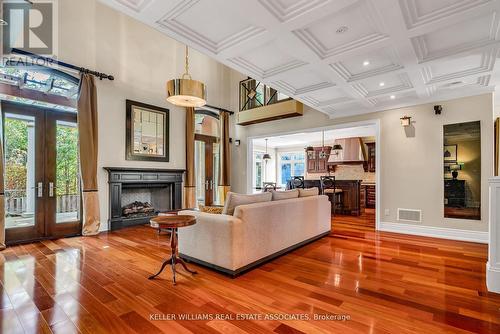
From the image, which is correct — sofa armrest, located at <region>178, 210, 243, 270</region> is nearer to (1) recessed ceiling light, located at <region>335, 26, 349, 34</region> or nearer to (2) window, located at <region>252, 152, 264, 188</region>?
(1) recessed ceiling light, located at <region>335, 26, 349, 34</region>

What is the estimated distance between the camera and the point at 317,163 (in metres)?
11.0

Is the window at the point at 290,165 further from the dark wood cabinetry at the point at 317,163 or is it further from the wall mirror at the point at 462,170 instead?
the wall mirror at the point at 462,170

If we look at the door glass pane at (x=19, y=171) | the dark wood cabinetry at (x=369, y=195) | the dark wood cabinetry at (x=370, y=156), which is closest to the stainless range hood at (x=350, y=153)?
the dark wood cabinetry at (x=370, y=156)

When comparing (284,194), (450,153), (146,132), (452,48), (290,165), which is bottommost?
(284,194)

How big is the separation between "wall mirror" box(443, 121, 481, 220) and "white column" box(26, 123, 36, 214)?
Result: 7.41 meters

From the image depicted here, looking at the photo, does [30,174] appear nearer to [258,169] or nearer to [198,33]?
[198,33]

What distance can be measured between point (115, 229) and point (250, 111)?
15.1 ft

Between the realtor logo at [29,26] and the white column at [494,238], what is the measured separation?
21.8 feet

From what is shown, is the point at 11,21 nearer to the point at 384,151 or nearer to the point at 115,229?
the point at 115,229

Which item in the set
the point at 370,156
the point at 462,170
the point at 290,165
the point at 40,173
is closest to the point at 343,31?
the point at 462,170

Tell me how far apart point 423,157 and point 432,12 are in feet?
11.0

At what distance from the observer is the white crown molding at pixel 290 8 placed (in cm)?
219

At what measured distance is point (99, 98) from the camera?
5023mm

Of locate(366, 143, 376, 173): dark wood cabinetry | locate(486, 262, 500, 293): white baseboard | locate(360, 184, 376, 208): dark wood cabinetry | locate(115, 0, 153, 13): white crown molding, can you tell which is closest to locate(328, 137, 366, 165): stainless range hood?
locate(366, 143, 376, 173): dark wood cabinetry
